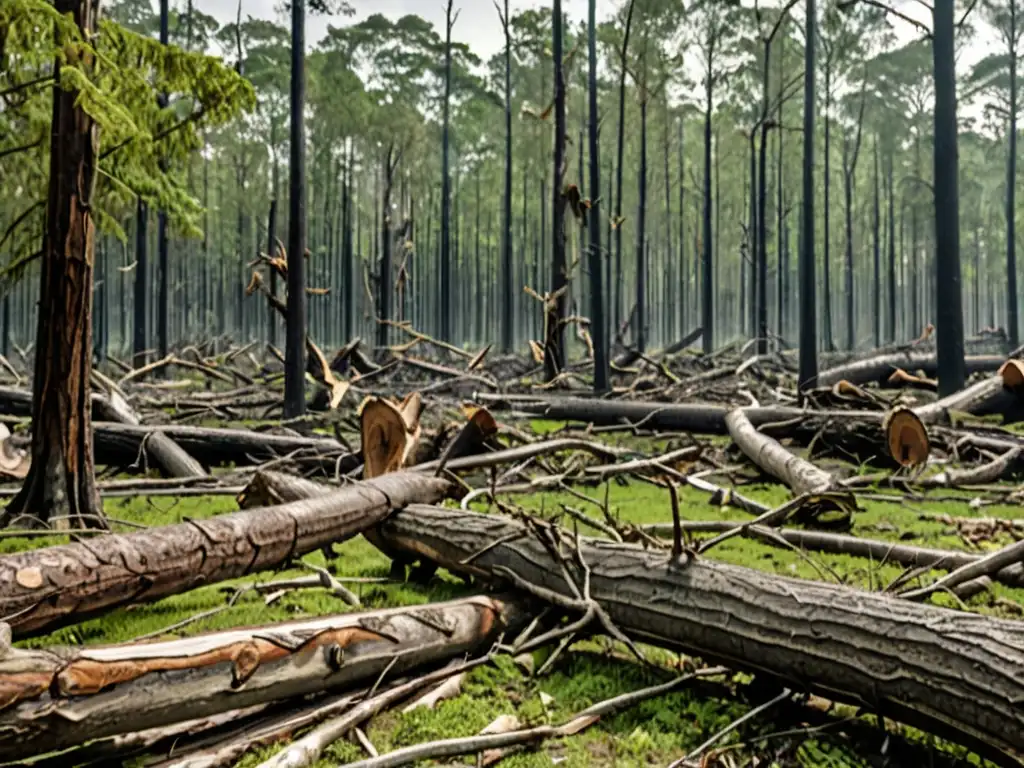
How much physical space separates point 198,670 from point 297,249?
11.0 metres

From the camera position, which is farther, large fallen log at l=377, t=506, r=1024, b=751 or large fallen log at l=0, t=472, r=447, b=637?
large fallen log at l=0, t=472, r=447, b=637

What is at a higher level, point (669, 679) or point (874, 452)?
point (874, 452)

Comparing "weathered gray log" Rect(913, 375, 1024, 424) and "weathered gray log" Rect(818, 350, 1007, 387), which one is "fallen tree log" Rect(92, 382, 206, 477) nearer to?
"weathered gray log" Rect(913, 375, 1024, 424)

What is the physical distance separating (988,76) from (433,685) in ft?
126

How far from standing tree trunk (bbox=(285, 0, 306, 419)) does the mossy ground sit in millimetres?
6753

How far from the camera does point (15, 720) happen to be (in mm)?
2377

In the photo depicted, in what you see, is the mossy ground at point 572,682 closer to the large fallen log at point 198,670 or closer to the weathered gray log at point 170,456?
the large fallen log at point 198,670

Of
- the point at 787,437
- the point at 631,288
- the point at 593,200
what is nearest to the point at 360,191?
the point at 631,288

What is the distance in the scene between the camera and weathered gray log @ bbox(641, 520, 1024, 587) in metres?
4.42

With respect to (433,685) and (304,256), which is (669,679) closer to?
(433,685)

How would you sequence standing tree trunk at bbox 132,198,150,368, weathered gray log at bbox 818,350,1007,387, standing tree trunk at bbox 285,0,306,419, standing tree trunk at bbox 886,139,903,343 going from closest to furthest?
standing tree trunk at bbox 285,0,306,419 < weathered gray log at bbox 818,350,1007,387 < standing tree trunk at bbox 132,198,150,368 < standing tree trunk at bbox 886,139,903,343

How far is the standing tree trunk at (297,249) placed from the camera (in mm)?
12945

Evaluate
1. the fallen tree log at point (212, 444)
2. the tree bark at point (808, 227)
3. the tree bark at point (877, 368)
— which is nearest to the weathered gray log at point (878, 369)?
the tree bark at point (877, 368)

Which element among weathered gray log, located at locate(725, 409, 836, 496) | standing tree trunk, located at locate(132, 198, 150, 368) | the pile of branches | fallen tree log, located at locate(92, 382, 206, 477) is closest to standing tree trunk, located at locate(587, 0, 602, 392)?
weathered gray log, located at locate(725, 409, 836, 496)
